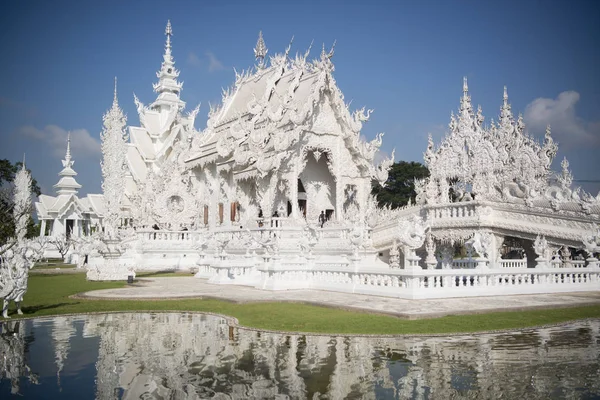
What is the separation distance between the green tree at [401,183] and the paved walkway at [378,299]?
138ft

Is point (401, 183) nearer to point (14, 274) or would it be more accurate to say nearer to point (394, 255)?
point (394, 255)

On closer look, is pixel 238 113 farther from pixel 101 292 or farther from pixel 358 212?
pixel 101 292

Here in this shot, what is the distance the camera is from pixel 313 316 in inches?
422

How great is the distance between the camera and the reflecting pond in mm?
5672

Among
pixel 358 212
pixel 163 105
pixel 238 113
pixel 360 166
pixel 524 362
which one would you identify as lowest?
pixel 524 362

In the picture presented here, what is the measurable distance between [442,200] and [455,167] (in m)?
7.38

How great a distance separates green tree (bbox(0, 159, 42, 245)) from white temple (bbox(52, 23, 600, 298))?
20.8ft

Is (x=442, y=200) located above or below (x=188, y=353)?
above

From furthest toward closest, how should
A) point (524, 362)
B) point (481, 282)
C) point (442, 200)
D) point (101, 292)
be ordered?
1. point (442, 200)
2. point (101, 292)
3. point (481, 282)
4. point (524, 362)

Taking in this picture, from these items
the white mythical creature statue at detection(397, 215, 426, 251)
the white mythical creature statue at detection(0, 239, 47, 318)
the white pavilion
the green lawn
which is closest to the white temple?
the white mythical creature statue at detection(397, 215, 426, 251)

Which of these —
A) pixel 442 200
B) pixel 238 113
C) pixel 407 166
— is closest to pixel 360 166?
pixel 442 200

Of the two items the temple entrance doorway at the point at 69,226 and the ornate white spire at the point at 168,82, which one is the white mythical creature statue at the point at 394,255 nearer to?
the ornate white spire at the point at 168,82

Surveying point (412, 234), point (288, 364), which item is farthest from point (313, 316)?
point (412, 234)

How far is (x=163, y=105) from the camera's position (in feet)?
145
